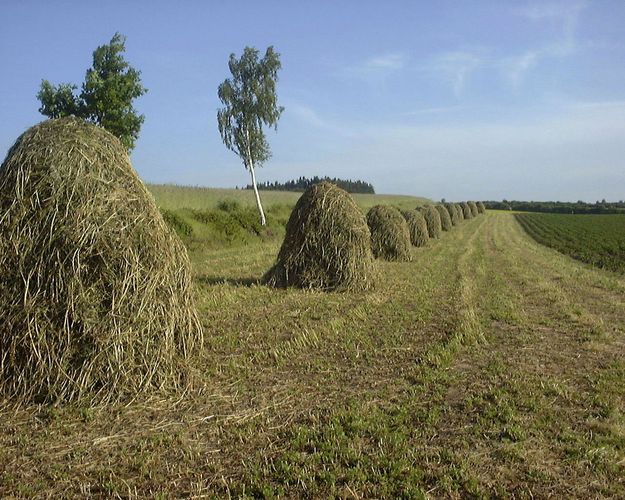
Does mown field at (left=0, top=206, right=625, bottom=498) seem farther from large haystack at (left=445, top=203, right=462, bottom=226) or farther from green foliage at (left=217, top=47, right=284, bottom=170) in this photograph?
large haystack at (left=445, top=203, right=462, bottom=226)

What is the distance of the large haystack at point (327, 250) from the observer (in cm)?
1201

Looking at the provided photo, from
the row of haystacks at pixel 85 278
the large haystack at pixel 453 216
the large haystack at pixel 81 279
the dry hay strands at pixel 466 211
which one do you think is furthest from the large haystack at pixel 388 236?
the dry hay strands at pixel 466 211

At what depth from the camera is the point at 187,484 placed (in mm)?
3971

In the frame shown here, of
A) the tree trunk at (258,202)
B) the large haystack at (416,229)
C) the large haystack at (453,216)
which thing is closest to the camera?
the large haystack at (416,229)

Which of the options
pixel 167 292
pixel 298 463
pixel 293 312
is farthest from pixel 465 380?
pixel 293 312

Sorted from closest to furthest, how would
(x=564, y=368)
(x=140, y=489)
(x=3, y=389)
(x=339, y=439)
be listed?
(x=140, y=489) < (x=339, y=439) < (x=3, y=389) < (x=564, y=368)

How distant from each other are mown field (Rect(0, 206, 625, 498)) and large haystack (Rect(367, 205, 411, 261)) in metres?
8.69

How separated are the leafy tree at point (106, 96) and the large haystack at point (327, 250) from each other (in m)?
12.9

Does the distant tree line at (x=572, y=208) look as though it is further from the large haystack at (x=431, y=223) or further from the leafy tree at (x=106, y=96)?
the leafy tree at (x=106, y=96)

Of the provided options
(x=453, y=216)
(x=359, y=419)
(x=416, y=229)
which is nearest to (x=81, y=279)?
(x=359, y=419)

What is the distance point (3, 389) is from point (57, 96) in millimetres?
19372

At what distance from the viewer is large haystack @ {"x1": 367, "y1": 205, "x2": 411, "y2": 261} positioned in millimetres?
18344

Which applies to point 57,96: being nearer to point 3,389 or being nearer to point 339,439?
point 3,389

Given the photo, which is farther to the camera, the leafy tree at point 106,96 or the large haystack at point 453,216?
the large haystack at point 453,216
